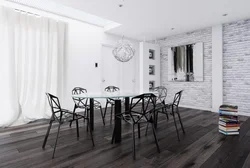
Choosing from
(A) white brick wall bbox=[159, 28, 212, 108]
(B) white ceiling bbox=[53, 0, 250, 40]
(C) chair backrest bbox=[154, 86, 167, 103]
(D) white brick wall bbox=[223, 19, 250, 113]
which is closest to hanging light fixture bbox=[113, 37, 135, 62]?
(B) white ceiling bbox=[53, 0, 250, 40]

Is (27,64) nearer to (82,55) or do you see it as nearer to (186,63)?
(82,55)

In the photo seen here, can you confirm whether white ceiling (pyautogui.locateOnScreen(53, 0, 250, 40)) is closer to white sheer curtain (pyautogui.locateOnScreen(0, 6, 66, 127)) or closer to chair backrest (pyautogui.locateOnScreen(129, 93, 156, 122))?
white sheer curtain (pyautogui.locateOnScreen(0, 6, 66, 127))

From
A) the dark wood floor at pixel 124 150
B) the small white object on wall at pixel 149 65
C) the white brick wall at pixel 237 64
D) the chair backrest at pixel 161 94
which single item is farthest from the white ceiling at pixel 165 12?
the dark wood floor at pixel 124 150

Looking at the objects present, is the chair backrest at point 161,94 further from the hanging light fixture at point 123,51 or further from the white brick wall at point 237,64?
the white brick wall at point 237,64

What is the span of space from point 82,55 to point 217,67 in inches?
161

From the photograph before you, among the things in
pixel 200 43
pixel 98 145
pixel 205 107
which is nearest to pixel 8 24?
pixel 98 145

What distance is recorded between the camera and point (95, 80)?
191 inches

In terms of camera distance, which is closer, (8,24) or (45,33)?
(8,24)

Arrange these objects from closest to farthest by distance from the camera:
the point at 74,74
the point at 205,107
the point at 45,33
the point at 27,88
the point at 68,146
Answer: the point at 68,146 → the point at 27,88 → the point at 45,33 → the point at 74,74 → the point at 205,107

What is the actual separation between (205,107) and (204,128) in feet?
6.93

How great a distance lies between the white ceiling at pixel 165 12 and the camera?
124 inches

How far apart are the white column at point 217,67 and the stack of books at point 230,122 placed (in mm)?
1978

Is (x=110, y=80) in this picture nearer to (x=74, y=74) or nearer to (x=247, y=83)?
(x=74, y=74)

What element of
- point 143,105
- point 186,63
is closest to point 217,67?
point 186,63
